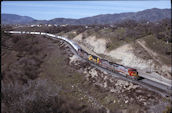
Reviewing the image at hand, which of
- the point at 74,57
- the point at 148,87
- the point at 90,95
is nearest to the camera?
the point at 148,87

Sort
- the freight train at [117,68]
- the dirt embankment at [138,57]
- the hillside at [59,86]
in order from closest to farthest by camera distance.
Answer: the hillside at [59,86] → the freight train at [117,68] → the dirt embankment at [138,57]

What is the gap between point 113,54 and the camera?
54.7 meters

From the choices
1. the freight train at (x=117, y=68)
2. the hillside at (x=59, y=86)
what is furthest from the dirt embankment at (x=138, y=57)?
the hillside at (x=59, y=86)

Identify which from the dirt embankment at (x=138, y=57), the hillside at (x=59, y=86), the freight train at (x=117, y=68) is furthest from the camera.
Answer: the dirt embankment at (x=138, y=57)

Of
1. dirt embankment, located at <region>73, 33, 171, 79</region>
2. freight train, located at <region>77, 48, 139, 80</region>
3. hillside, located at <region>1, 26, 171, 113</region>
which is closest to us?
hillside, located at <region>1, 26, 171, 113</region>

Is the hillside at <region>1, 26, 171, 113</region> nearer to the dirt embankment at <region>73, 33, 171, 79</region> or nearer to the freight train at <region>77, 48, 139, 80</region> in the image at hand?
the freight train at <region>77, 48, 139, 80</region>

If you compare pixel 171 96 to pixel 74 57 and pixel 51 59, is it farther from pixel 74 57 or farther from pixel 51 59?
pixel 51 59

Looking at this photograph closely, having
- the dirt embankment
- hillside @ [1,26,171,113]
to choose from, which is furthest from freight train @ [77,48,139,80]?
the dirt embankment

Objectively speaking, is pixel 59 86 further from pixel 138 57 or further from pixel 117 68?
pixel 138 57

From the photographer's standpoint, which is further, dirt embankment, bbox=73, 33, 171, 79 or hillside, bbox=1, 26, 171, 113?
dirt embankment, bbox=73, 33, 171, 79

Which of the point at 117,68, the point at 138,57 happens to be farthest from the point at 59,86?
the point at 138,57

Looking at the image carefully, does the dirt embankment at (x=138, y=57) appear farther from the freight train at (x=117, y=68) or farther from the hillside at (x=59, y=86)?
the hillside at (x=59, y=86)

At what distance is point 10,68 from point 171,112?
117 ft

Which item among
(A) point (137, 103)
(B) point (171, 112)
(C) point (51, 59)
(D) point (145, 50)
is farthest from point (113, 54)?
(B) point (171, 112)
